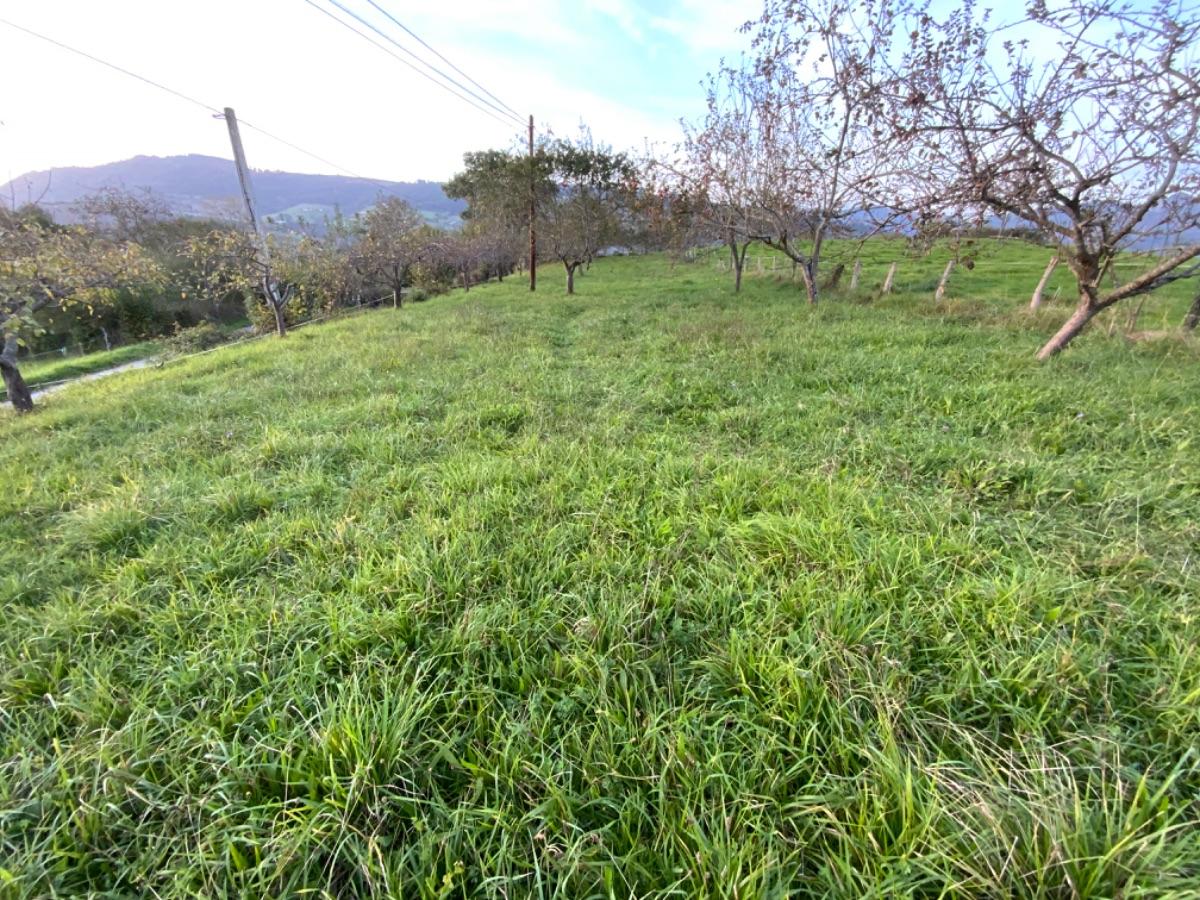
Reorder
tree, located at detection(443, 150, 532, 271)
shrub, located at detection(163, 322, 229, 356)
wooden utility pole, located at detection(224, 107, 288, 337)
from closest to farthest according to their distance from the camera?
1. wooden utility pole, located at detection(224, 107, 288, 337)
2. shrub, located at detection(163, 322, 229, 356)
3. tree, located at detection(443, 150, 532, 271)

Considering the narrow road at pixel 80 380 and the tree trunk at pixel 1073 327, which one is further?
the narrow road at pixel 80 380

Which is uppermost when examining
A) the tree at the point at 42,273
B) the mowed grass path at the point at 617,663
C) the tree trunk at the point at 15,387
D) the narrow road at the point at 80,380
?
the tree at the point at 42,273

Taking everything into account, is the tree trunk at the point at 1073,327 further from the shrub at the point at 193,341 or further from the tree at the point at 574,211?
the shrub at the point at 193,341

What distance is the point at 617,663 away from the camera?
185 centimetres

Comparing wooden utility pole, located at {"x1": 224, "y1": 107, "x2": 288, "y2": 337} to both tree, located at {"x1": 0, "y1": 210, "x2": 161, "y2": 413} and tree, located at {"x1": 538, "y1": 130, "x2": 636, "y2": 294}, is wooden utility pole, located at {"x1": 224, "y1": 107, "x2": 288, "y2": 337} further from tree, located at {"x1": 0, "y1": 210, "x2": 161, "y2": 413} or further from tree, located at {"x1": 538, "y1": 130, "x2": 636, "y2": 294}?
tree, located at {"x1": 538, "y1": 130, "x2": 636, "y2": 294}

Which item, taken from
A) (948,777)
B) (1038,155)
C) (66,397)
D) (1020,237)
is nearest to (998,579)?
(948,777)

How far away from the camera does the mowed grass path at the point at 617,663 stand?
4.02 feet

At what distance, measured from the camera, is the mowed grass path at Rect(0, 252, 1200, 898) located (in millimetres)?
1227

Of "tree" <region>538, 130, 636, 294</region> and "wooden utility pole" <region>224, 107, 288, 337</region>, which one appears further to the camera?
"tree" <region>538, 130, 636, 294</region>

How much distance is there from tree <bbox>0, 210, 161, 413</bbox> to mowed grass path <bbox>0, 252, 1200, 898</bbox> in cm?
434

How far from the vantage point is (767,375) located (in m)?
5.82

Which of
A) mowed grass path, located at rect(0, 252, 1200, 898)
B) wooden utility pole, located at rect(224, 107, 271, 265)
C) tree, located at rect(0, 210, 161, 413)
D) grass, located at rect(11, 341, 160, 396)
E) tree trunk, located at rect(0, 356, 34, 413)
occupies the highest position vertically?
wooden utility pole, located at rect(224, 107, 271, 265)

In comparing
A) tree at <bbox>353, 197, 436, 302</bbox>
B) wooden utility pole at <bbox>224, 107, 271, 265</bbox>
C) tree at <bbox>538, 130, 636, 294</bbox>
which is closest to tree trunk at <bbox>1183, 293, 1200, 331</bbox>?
tree at <bbox>538, 130, 636, 294</bbox>

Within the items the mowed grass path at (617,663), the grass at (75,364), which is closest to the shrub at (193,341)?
the grass at (75,364)
